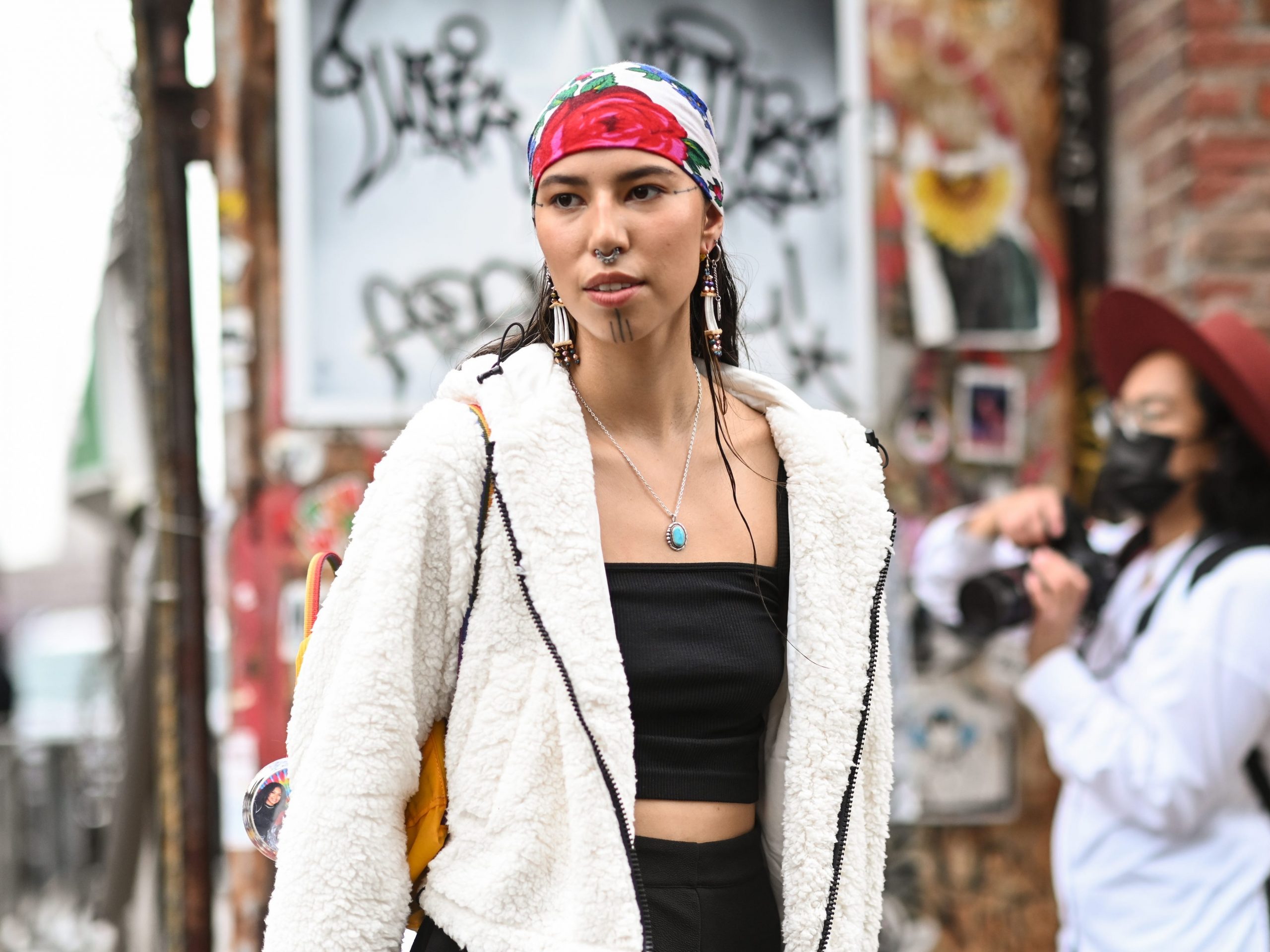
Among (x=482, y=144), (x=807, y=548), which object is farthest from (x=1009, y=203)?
(x=807, y=548)

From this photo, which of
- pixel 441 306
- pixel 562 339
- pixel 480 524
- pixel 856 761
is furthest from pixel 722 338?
pixel 441 306

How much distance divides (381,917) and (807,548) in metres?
0.68

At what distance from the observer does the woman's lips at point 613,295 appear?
4.87 ft

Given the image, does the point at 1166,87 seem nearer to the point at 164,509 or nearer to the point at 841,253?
the point at 841,253

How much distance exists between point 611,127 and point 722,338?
42cm

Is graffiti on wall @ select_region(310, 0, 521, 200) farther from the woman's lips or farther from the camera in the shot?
the woman's lips

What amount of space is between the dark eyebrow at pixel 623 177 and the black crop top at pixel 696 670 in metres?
0.47

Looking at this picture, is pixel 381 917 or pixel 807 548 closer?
pixel 381 917

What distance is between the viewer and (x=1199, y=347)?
2.86m

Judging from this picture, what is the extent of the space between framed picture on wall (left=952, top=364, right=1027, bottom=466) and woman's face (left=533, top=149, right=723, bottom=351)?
8.31 ft

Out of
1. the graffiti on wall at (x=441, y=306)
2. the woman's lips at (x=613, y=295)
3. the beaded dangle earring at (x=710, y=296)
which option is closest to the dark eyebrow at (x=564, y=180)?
the woman's lips at (x=613, y=295)

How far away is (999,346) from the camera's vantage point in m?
3.91

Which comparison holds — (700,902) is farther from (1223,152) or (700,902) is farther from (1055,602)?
(1223,152)

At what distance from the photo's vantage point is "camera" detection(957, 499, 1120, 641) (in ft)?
9.27
